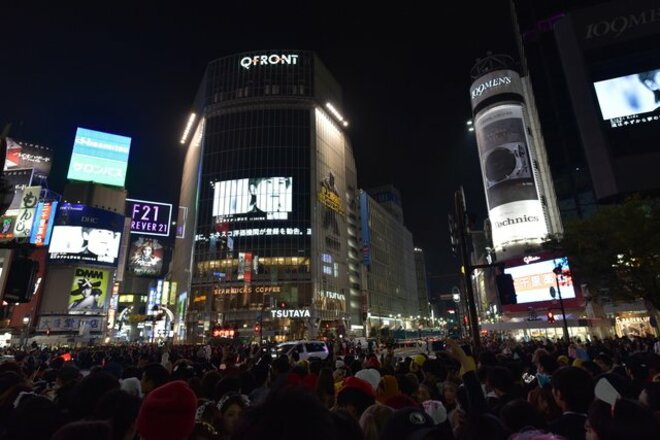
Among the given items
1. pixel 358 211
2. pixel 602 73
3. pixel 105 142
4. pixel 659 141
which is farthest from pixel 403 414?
pixel 358 211

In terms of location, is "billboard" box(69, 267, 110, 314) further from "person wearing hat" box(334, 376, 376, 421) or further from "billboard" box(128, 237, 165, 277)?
"person wearing hat" box(334, 376, 376, 421)

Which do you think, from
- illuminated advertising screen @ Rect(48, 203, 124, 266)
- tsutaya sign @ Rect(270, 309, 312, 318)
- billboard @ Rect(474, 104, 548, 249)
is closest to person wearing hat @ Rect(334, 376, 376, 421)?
billboard @ Rect(474, 104, 548, 249)

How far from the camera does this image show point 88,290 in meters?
68.2

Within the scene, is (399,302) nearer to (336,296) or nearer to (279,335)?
(336,296)

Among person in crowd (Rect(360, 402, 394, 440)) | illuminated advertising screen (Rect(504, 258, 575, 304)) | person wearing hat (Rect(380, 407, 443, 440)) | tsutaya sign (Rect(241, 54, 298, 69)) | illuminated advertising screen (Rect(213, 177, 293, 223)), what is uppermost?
tsutaya sign (Rect(241, 54, 298, 69))

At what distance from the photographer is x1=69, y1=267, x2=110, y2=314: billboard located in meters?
67.5

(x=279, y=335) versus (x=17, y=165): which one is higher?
(x=17, y=165)

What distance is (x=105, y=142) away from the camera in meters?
75.3

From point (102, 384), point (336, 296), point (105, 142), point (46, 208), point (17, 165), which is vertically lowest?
point (102, 384)

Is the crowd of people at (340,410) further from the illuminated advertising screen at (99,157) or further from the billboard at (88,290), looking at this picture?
the illuminated advertising screen at (99,157)

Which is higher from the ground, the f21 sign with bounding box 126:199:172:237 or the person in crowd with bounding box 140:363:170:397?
the f21 sign with bounding box 126:199:172:237

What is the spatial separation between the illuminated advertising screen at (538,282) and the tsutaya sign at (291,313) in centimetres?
3863

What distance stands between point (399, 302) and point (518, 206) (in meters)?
91.6

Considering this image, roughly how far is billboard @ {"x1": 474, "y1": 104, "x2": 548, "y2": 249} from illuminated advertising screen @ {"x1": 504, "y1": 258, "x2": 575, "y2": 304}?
600cm
